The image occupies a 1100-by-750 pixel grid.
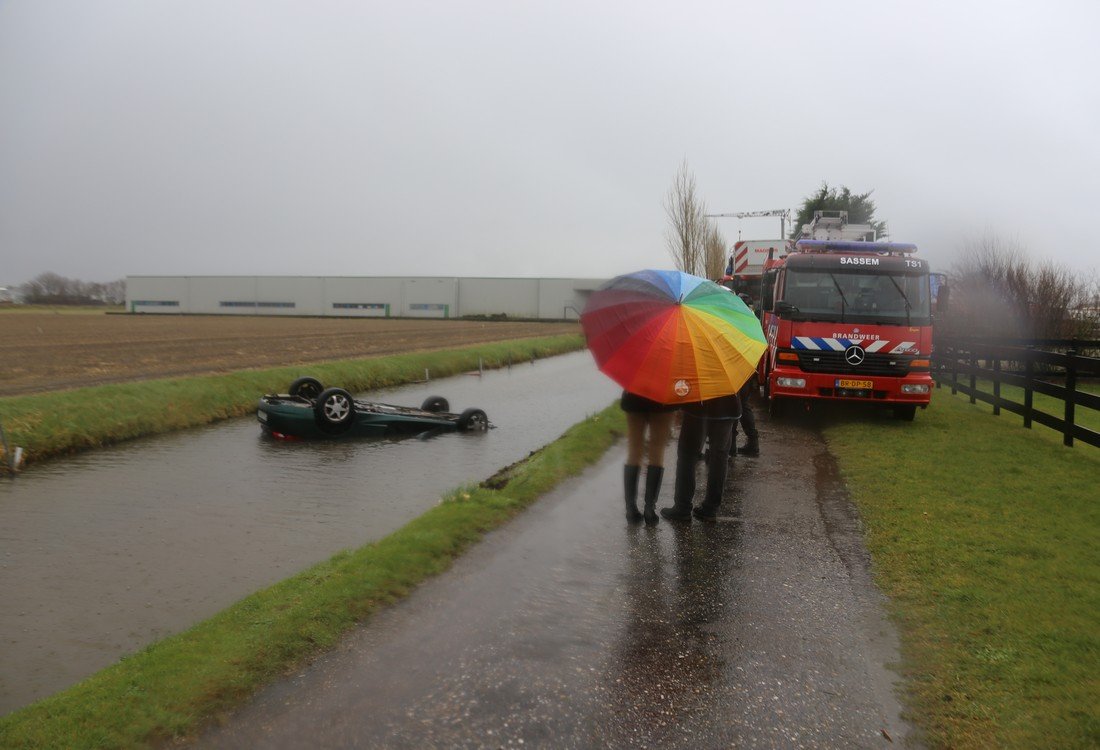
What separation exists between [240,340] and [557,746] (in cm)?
3603

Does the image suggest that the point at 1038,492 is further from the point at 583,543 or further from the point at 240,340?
the point at 240,340

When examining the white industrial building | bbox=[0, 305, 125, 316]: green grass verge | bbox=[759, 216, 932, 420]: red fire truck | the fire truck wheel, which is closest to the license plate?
bbox=[759, 216, 932, 420]: red fire truck

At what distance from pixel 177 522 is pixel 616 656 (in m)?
5.57

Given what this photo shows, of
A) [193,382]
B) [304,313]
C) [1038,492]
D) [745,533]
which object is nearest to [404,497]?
[745,533]

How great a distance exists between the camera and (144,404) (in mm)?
14438

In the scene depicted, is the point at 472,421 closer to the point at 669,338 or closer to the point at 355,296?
the point at 669,338

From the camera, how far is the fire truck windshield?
13531mm

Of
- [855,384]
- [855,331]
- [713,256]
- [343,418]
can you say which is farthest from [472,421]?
[713,256]

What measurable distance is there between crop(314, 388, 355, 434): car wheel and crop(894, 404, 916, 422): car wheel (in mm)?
8864

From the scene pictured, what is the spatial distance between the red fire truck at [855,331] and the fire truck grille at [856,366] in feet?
0.05

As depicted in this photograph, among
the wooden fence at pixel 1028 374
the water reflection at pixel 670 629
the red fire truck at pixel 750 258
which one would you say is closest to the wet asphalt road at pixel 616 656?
the water reflection at pixel 670 629

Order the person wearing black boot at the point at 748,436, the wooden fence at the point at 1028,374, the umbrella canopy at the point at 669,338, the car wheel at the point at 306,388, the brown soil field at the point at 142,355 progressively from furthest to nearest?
the brown soil field at the point at 142,355 → the car wheel at the point at 306,388 → the wooden fence at the point at 1028,374 → the person wearing black boot at the point at 748,436 → the umbrella canopy at the point at 669,338

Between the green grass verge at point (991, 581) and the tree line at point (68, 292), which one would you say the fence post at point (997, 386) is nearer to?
the green grass verge at point (991, 581)

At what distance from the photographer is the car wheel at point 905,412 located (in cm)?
1406
